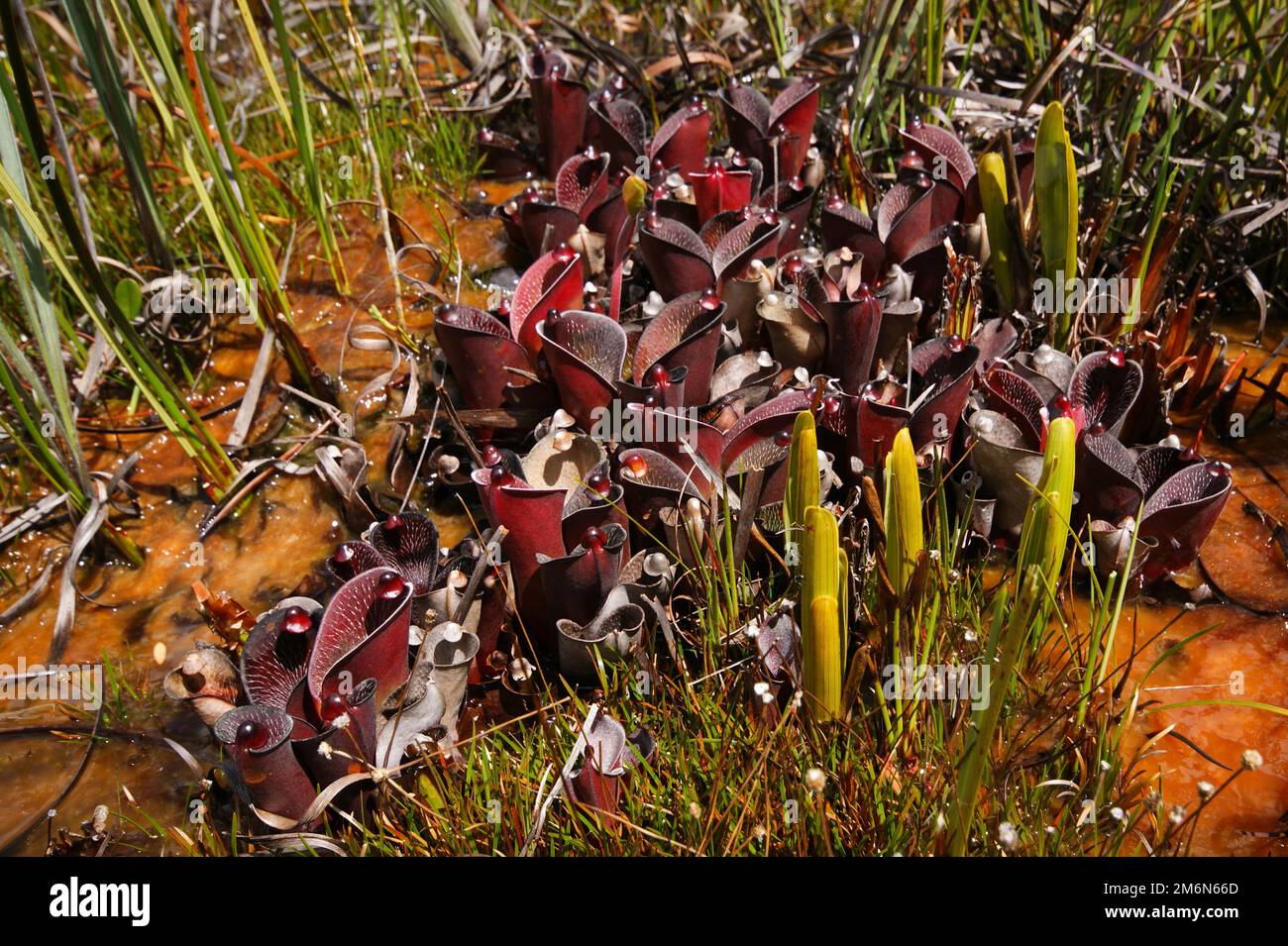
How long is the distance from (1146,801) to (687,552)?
0.96 m

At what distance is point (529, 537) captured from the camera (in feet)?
6.82

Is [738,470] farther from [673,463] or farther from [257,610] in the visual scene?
[257,610]

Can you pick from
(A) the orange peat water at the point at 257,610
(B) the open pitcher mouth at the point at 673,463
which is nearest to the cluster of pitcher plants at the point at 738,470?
(B) the open pitcher mouth at the point at 673,463

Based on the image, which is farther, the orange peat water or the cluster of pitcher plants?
the orange peat water

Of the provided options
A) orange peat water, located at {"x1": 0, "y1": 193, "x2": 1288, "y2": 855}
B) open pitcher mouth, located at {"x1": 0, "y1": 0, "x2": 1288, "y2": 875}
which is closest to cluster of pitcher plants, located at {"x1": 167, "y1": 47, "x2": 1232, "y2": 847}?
open pitcher mouth, located at {"x1": 0, "y1": 0, "x2": 1288, "y2": 875}

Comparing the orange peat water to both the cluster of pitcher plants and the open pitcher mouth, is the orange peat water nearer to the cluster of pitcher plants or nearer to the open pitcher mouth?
the open pitcher mouth

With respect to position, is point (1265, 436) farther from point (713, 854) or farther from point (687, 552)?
point (713, 854)

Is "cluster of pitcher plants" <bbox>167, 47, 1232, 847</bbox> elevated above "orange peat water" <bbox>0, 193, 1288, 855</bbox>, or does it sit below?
above

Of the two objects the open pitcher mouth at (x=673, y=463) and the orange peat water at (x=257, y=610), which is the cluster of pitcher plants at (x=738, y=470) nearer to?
the open pitcher mouth at (x=673, y=463)

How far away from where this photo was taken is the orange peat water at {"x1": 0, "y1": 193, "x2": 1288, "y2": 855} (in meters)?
1.94

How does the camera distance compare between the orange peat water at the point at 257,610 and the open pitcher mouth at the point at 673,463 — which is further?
the orange peat water at the point at 257,610

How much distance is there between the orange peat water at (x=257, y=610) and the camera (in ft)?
6.38

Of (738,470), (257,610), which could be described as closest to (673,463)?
(738,470)

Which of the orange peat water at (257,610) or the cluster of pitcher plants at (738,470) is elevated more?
the cluster of pitcher plants at (738,470)
